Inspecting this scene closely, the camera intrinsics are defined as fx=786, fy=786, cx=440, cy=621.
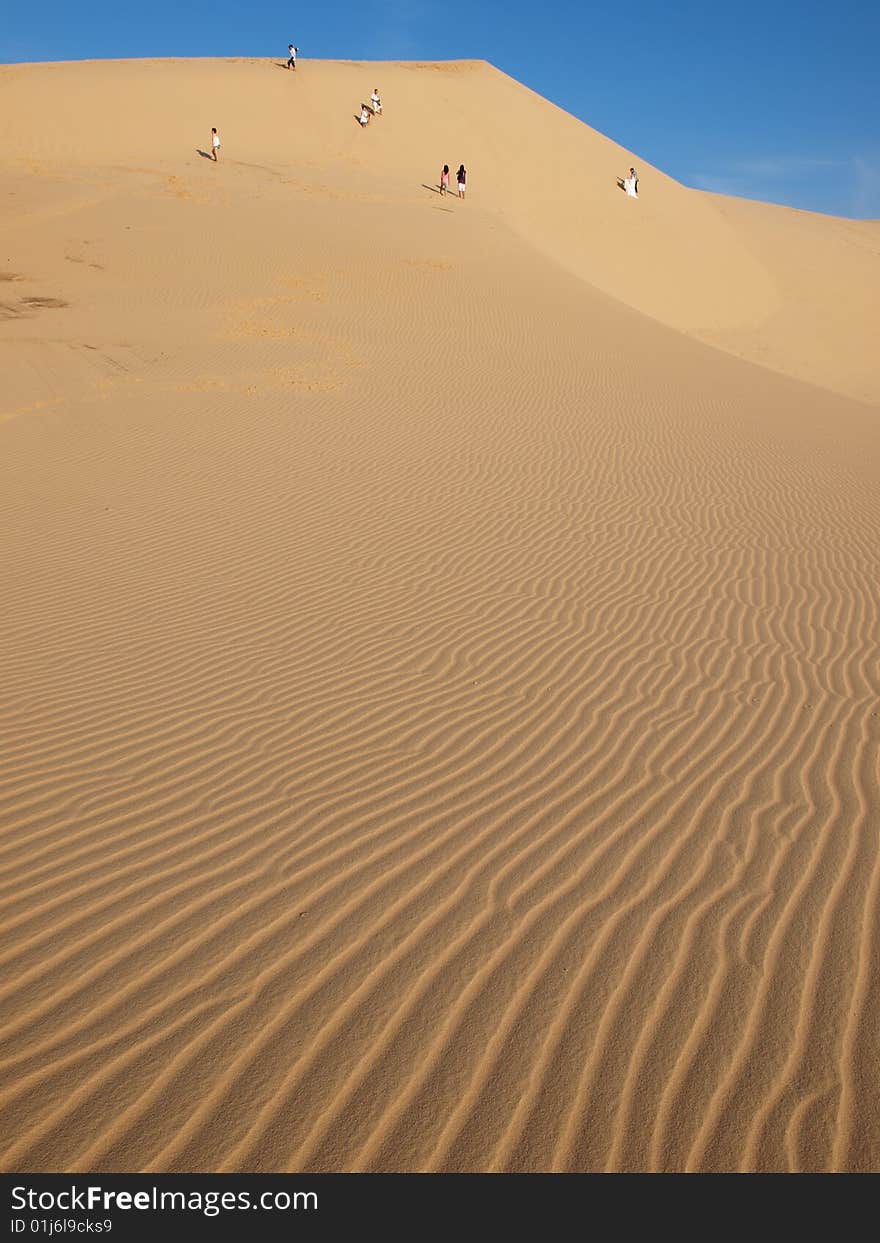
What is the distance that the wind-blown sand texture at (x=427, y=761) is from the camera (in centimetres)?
252

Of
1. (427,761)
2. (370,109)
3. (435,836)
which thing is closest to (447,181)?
(370,109)

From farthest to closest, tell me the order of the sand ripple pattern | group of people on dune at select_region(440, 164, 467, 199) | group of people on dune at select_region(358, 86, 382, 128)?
group of people on dune at select_region(358, 86, 382, 128) → group of people on dune at select_region(440, 164, 467, 199) → the sand ripple pattern

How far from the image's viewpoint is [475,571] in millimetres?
7742

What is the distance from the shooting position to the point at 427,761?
178 inches

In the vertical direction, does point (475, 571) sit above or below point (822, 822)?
above

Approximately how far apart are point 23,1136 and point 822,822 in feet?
11.9

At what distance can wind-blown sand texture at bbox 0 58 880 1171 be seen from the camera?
Result: 8.27 ft

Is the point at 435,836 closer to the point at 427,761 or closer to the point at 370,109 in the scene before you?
the point at 427,761

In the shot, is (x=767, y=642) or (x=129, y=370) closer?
(x=767, y=642)

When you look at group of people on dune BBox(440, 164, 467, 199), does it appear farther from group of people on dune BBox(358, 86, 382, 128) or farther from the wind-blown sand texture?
the wind-blown sand texture

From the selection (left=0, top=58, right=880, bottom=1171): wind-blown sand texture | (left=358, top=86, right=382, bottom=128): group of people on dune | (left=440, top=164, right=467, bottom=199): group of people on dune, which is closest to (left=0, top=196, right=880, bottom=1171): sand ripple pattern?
(left=0, top=58, right=880, bottom=1171): wind-blown sand texture

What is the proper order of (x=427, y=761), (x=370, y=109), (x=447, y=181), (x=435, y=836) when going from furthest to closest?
(x=370, y=109) → (x=447, y=181) → (x=427, y=761) → (x=435, y=836)
